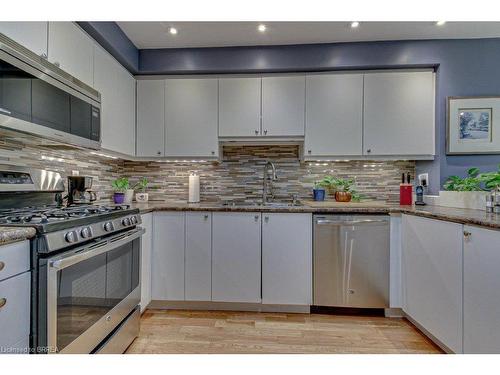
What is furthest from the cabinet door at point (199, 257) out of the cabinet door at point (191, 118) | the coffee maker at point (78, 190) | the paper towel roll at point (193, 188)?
the coffee maker at point (78, 190)

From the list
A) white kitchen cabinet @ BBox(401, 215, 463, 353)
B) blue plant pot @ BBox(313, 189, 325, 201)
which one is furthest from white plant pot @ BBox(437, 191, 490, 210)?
blue plant pot @ BBox(313, 189, 325, 201)

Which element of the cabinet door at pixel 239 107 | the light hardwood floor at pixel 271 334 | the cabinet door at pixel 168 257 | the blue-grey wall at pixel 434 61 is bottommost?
the light hardwood floor at pixel 271 334

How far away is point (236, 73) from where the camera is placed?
2.66 m

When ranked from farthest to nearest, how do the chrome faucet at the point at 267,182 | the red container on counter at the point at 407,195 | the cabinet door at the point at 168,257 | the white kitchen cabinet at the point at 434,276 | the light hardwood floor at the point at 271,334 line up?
the chrome faucet at the point at 267,182
the red container on counter at the point at 407,195
the cabinet door at the point at 168,257
the light hardwood floor at the point at 271,334
the white kitchen cabinet at the point at 434,276

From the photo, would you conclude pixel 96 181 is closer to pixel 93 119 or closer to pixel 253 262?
pixel 93 119

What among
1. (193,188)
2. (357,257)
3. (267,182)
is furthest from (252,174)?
(357,257)

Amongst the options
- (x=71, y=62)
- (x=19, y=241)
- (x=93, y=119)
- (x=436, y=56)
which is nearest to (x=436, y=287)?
(x=436, y=56)

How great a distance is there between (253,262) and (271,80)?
Answer: 1722 millimetres

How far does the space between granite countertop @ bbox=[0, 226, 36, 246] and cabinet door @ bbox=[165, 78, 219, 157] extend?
172 cm

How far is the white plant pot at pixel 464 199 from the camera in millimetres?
1985

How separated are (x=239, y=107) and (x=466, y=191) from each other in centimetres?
205

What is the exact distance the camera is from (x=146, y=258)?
224cm

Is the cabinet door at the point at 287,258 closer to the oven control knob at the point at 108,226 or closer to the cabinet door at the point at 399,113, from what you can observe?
the cabinet door at the point at 399,113

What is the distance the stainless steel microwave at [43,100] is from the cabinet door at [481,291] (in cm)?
242
